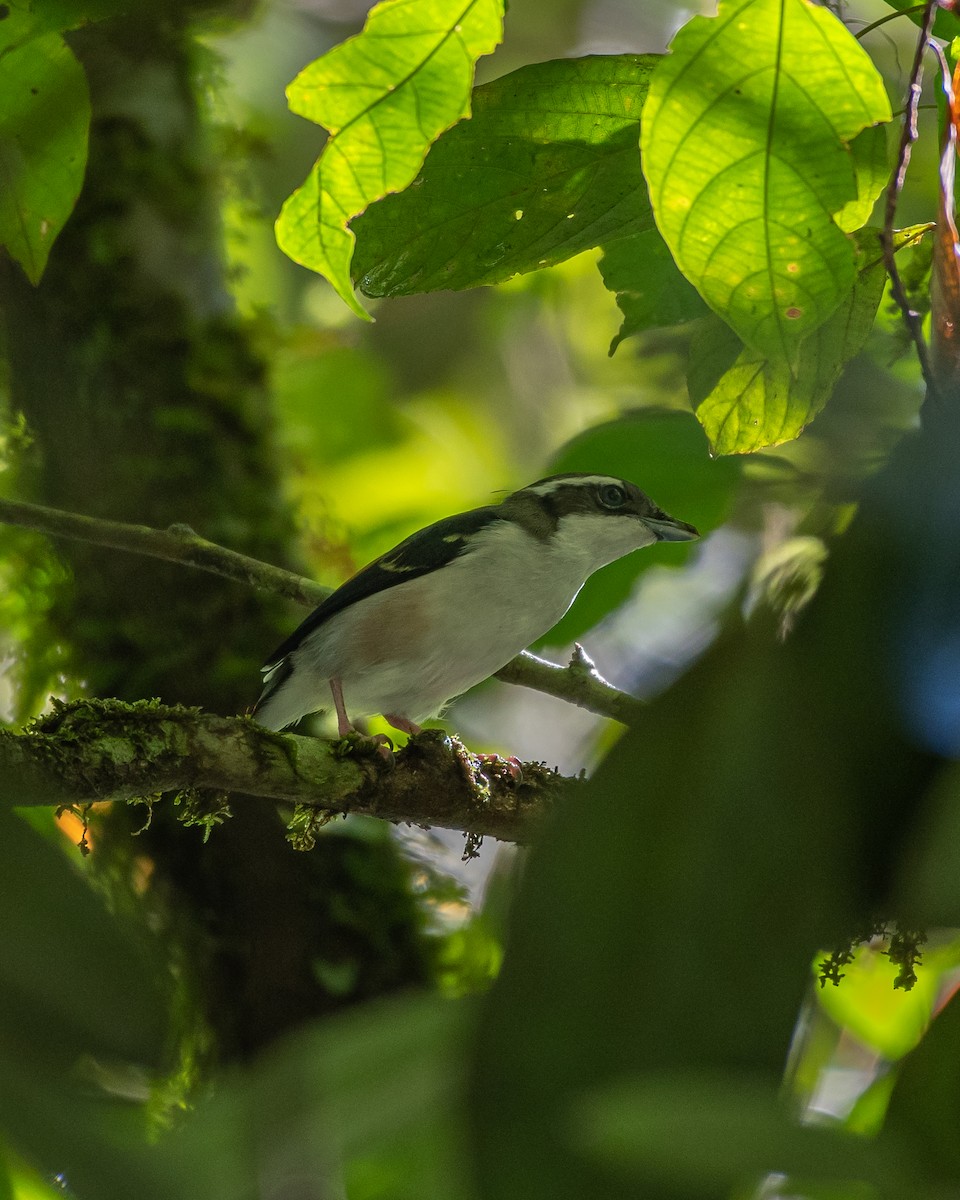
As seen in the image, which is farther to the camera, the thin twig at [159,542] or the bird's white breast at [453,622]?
the bird's white breast at [453,622]

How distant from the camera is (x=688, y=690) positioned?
0.80 m

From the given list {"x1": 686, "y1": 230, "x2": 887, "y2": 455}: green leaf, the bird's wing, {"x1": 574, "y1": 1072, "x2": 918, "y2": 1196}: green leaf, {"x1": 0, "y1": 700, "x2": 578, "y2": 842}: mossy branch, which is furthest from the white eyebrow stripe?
{"x1": 574, "y1": 1072, "x2": 918, "y2": 1196}: green leaf

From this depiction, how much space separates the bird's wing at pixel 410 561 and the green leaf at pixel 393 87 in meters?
2.60

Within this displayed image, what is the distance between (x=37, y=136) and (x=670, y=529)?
2787 mm

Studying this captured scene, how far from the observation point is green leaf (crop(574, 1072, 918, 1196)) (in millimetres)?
552

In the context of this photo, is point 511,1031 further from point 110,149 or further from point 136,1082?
point 110,149

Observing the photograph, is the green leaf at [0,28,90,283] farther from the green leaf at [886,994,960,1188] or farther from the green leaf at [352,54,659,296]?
the green leaf at [886,994,960,1188]

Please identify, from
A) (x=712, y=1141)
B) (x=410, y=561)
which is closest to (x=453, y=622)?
(x=410, y=561)

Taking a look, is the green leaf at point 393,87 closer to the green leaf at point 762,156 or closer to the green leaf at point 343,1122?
the green leaf at point 762,156

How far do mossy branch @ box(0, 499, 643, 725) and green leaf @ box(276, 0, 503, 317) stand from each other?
1.56 metres

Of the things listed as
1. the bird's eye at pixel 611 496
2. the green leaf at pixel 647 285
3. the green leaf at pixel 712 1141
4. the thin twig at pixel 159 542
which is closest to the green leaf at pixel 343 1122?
the green leaf at pixel 712 1141

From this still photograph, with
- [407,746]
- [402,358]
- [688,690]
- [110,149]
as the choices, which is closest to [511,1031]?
[688,690]

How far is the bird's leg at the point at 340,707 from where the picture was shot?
4078mm

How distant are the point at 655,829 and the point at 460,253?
143 cm
